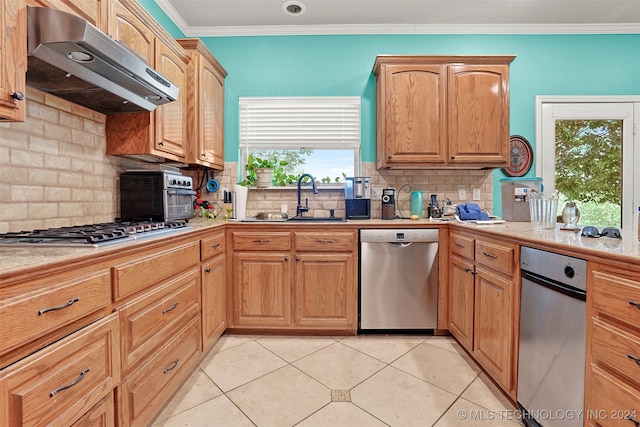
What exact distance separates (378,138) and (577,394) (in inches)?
88.2

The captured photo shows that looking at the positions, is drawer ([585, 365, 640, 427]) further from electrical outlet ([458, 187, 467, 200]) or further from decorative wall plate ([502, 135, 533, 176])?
decorative wall plate ([502, 135, 533, 176])

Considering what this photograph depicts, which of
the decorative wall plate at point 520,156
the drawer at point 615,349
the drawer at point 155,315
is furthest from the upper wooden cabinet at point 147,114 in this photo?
the decorative wall plate at point 520,156

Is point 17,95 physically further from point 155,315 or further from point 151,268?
point 155,315

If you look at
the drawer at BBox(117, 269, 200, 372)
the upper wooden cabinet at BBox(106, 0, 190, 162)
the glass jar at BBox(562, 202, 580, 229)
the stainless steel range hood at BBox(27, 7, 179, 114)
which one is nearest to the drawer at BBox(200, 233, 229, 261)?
the drawer at BBox(117, 269, 200, 372)

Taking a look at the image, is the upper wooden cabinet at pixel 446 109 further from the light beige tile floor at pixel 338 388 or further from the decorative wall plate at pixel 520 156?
the light beige tile floor at pixel 338 388

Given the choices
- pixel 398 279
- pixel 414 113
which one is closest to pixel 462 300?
pixel 398 279

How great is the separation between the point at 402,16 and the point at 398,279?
7.77 ft

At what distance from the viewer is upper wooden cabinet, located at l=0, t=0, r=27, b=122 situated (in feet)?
3.49

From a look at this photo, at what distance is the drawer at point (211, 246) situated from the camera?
1940 millimetres

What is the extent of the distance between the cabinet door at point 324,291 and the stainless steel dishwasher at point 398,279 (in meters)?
0.11

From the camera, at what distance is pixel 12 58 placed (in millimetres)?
1094

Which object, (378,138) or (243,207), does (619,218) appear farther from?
(243,207)

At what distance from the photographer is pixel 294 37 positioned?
9.76 feet

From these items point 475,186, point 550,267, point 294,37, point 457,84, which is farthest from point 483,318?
point 294,37
